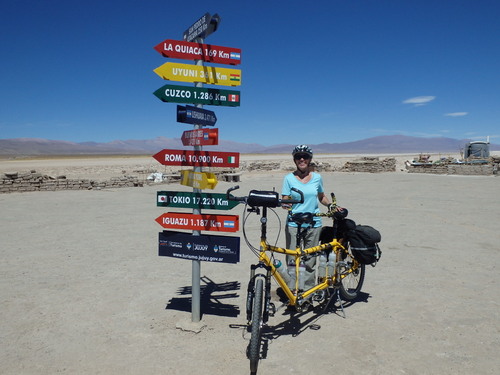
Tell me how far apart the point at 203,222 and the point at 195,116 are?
3.93 ft

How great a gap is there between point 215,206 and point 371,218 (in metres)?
7.98

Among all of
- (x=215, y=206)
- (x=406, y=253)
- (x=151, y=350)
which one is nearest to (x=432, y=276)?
(x=406, y=253)

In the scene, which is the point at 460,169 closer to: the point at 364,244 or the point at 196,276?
the point at 364,244

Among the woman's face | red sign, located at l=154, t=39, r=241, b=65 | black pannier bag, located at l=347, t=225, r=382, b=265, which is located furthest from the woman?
red sign, located at l=154, t=39, r=241, b=65

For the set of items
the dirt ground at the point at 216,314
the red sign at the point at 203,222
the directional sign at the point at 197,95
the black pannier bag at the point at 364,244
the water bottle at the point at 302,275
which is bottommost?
the dirt ground at the point at 216,314

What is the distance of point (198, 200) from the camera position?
4109mm

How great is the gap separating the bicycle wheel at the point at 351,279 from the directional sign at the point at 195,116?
255 cm

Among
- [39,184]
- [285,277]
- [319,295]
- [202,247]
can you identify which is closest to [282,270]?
[285,277]

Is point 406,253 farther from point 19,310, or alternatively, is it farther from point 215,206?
point 19,310

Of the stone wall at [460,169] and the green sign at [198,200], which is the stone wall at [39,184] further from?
the stone wall at [460,169]

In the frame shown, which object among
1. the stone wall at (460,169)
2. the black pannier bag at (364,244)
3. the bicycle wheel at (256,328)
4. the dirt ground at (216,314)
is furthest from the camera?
the stone wall at (460,169)

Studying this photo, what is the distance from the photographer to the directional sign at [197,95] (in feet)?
13.1

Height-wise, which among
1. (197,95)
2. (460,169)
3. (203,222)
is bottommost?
(203,222)

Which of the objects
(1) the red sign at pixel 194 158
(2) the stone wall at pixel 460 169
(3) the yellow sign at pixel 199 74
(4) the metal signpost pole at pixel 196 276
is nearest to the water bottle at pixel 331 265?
(4) the metal signpost pole at pixel 196 276
